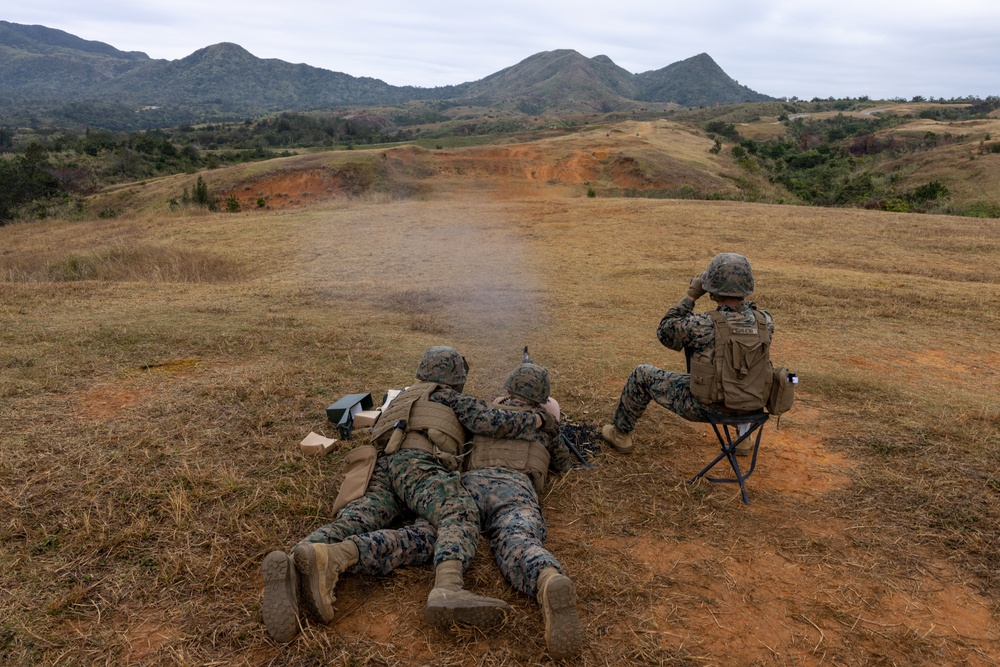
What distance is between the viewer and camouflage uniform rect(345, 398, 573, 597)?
2865mm

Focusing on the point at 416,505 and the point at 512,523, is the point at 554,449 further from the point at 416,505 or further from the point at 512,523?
the point at 416,505

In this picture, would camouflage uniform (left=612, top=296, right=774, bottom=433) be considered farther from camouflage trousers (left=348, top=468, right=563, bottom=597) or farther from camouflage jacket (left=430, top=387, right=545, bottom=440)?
camouflage trousers (left=348, top=468, right=563, bottom=597)

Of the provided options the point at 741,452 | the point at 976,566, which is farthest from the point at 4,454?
the point at 976,566

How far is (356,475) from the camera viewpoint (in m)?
3.55

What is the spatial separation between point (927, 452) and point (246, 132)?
3230 inches

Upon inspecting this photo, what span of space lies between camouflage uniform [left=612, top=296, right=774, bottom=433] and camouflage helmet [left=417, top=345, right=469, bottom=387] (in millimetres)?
1474

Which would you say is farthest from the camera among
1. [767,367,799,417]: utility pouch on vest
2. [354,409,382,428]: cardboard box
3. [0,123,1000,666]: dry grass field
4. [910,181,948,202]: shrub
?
Result: [910,181,948,202]: shrub

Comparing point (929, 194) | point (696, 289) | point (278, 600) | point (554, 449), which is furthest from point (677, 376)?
point (929, 194)

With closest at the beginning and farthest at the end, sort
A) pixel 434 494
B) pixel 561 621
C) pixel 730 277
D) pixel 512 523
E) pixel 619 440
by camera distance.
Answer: pixel 561 621 → pixel 512 523 → pixel 434 494 → pixel 730 277 → pixel 619 440

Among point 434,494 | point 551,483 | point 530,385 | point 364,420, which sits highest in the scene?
point 530,385

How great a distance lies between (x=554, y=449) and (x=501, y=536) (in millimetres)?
1122

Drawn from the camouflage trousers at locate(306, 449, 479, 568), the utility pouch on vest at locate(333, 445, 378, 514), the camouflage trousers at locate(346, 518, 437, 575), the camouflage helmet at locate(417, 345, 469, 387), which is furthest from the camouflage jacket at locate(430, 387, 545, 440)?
the camouflage trousers at locate(346, 518, 437, 575)

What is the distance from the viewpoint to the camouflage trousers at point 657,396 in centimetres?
418

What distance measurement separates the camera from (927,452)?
4590mm
